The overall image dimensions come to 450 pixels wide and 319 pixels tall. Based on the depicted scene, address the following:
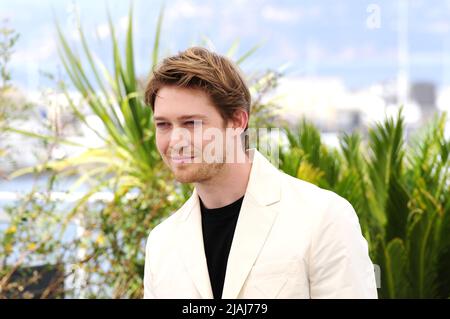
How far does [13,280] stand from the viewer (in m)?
3.62

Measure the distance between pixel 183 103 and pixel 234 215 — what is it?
314 millimetres

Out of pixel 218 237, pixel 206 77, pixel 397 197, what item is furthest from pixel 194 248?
pixel 397 197

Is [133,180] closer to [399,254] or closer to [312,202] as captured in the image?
[399,254]

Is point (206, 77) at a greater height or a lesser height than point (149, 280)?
greater

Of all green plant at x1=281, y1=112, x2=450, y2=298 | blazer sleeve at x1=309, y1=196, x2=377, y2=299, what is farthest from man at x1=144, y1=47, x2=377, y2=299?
green plant at x1=281, y1=112, x2=450, y2=298

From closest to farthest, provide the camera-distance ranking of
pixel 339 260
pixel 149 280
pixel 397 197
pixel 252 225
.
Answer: pixel 339 260, pixel 252 225, pixel 149 280, pixel 397 197

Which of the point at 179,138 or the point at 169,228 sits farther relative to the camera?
the point at 169,228

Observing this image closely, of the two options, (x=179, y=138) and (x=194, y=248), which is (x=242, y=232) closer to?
(x=194, y=248)

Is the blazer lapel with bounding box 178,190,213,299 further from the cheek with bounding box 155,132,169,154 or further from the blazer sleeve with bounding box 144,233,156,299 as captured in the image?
the cheek with bounding box 155,132,169,154

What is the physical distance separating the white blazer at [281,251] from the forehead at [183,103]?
227mm

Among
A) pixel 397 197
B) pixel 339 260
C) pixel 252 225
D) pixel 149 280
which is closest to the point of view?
pixel 339 260

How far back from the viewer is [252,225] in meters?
1.61

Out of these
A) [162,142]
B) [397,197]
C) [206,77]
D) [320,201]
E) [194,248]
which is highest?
[206,77]
